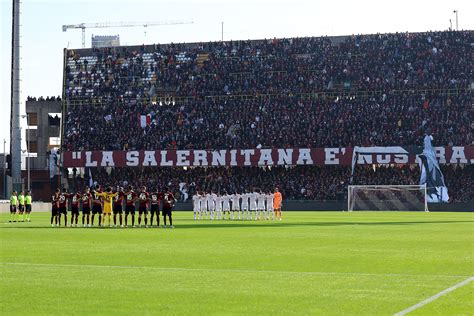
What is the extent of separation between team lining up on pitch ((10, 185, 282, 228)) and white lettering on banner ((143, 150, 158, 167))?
18.1 m

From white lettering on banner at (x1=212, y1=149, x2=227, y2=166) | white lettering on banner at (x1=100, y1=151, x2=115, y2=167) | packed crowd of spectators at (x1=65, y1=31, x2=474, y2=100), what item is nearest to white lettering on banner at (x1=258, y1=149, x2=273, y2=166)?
white lettering on banner at (x1=212, y1=149, x2=227, y2=166)

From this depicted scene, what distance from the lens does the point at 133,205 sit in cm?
3812

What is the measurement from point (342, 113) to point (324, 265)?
5472 cm

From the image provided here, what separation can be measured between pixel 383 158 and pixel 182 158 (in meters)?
15.8

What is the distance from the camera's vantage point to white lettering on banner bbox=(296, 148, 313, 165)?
7138 cm

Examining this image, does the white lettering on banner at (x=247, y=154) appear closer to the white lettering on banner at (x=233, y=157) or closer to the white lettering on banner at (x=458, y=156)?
the white lettering on banner at (x=233, y=157)

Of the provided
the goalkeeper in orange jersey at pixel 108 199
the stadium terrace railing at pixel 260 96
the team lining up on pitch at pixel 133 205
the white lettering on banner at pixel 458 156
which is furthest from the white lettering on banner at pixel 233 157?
the goalkeeper in orange jersey at pixel 108 199

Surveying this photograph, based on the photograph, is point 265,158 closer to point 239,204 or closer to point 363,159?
point 363,159

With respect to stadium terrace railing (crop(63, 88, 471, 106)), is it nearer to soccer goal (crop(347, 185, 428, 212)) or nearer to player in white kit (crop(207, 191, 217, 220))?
soccer goal (crop(347, 185, 428, 212))

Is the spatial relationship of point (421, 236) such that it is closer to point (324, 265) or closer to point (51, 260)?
point (324, 265)

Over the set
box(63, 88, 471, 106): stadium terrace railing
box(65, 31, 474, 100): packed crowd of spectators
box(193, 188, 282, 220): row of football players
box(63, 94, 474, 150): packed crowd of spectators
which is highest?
box(65, 31, 474, 100): packed crowd of spectators

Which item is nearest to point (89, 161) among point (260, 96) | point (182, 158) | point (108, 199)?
point (182, 158)

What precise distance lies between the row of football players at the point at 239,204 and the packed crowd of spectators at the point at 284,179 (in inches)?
675

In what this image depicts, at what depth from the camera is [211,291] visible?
47.6 feet
